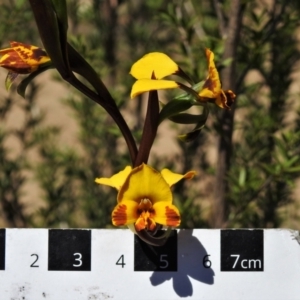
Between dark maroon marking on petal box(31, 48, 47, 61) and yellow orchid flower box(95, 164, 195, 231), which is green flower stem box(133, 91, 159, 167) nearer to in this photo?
yellow orchid flower box(95, 164, 195, 231)

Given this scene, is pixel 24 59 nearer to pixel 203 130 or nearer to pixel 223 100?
pixel 223 100

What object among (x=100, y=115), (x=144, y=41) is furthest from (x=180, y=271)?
(x=144, y=41)

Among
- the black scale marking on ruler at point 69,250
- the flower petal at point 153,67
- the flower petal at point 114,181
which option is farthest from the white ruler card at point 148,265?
the flower petal at point 153,67

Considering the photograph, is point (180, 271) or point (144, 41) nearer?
point (180, 271)

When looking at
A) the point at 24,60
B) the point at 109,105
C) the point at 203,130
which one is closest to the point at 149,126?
the point at 109,105

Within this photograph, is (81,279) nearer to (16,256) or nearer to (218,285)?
(16,256)

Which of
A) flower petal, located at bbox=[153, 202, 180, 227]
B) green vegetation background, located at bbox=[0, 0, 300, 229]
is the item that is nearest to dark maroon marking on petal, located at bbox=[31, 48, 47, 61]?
flower petal, located at bbox=[153, 202, 180, 227]

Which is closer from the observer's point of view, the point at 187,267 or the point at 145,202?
the point at 145,202
